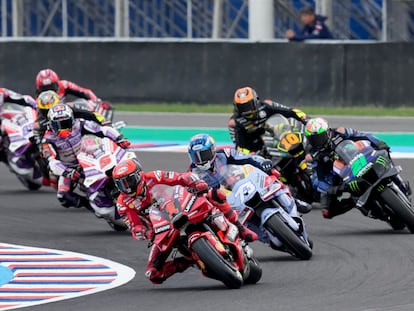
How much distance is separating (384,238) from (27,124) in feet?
23.6

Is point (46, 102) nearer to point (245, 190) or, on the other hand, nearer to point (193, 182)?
point (245, 190)

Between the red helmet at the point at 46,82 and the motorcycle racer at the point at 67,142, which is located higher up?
the red helmet at the point at 46,82

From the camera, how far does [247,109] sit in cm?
1673

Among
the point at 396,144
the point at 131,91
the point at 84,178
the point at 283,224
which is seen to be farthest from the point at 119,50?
the point at 283,224

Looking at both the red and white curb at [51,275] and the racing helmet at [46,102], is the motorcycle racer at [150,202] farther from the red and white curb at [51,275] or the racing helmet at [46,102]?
the racing helmet at [46,102]

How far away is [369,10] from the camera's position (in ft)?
113

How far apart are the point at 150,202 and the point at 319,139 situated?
375 cm

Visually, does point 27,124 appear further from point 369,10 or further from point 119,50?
point 369,10

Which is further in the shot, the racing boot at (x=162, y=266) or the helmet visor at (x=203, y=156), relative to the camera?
the helmet visor at (x=203, y=156)

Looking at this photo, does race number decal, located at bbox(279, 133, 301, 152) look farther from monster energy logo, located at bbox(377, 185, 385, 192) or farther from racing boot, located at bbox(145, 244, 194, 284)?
racing boot, located at bbox(145, 244, 194, 284)

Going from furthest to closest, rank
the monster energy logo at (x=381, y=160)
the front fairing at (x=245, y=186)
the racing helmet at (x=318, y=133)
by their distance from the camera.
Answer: the racing helmet at (x=318, y=133)
the monster energy logo at (x=381, y=160)
the front fairing at (x=245, y=186)

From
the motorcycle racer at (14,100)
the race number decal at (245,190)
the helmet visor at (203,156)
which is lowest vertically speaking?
the race number decal at (245,190)

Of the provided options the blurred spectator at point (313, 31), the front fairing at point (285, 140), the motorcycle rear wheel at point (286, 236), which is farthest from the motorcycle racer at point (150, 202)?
the blurred spectator at point (313, 31)

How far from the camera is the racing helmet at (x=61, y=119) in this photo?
15680 millimetres
